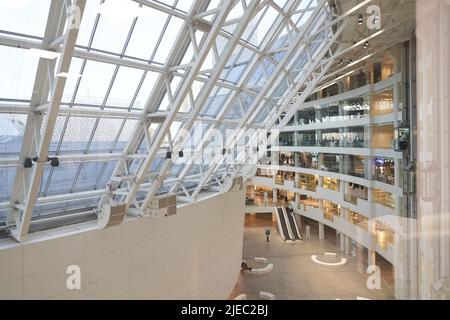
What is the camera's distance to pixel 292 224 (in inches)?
1134

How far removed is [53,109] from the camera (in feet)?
17.8

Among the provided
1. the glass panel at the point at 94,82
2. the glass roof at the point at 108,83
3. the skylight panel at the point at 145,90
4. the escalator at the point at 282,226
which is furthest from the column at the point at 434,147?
the escalator at the point at 282,226

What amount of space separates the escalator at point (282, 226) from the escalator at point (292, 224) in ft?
1.20

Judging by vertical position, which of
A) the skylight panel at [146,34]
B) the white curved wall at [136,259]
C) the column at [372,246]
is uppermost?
the skylight panel at [146,34]

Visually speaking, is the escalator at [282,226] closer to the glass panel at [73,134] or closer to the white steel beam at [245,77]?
the white steel beam at [245,77]

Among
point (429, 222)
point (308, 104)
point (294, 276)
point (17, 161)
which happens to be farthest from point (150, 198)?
point (308, 104)

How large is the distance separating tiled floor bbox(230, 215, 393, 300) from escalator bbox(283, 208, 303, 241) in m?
0.94

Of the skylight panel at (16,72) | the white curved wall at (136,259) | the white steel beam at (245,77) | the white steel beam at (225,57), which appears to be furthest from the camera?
the white steel beam at (245,77)

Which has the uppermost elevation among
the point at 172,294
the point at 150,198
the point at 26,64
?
the point at 26,64

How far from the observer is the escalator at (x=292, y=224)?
26922mm

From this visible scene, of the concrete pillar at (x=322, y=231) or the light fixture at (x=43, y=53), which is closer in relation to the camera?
the light fixture at (x=43, y=53)

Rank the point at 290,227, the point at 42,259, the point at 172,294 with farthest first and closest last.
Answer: the point at 290,227
the point at 172,294
the point at 42,259

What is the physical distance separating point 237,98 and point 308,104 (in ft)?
62.9

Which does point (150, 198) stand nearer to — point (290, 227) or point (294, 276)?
point (294, 276)
